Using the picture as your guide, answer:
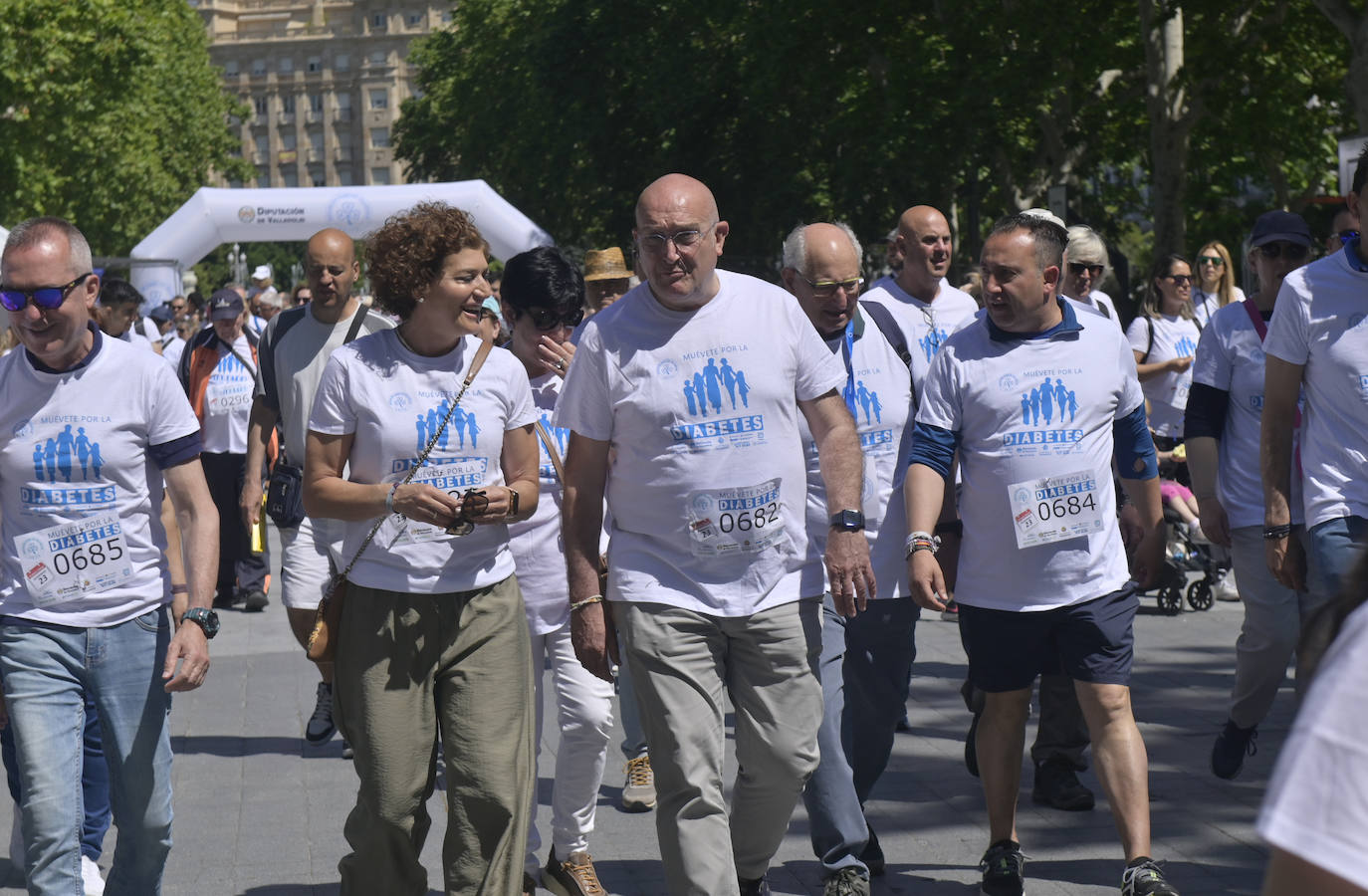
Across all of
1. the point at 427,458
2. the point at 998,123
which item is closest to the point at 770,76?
the point at 998,123

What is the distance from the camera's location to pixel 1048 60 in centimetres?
2309

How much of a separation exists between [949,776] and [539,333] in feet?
7.97

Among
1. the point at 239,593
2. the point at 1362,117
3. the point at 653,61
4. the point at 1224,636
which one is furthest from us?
the point at 653,61

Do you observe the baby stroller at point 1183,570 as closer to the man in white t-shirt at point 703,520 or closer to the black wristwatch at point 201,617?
the man in white t-shirt at point 703,520

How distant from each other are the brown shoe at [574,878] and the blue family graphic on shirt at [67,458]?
184 centimetres

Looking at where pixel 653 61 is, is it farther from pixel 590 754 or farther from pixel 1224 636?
pixel 590 754

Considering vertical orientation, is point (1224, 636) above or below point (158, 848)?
below

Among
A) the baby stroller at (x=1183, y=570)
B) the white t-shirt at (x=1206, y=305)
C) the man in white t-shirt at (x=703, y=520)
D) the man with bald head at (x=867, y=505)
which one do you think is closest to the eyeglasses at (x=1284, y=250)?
the man with bald head at (x=867, y=505)

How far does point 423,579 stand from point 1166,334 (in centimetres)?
674

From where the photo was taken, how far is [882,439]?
5.30 m

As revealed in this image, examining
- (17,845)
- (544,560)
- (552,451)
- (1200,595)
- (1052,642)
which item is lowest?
(1200,595)

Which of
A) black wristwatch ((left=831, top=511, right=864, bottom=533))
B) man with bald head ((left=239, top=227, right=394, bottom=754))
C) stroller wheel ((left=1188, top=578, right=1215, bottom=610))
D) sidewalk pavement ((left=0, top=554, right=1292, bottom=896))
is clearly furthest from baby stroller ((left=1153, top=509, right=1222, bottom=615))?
black wristwatch ((left=831, top=511, right=864, bottom=533))

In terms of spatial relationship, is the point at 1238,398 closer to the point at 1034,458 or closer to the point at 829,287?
the point at 1034,458

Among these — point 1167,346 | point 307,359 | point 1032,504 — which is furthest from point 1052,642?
point 1167,346
